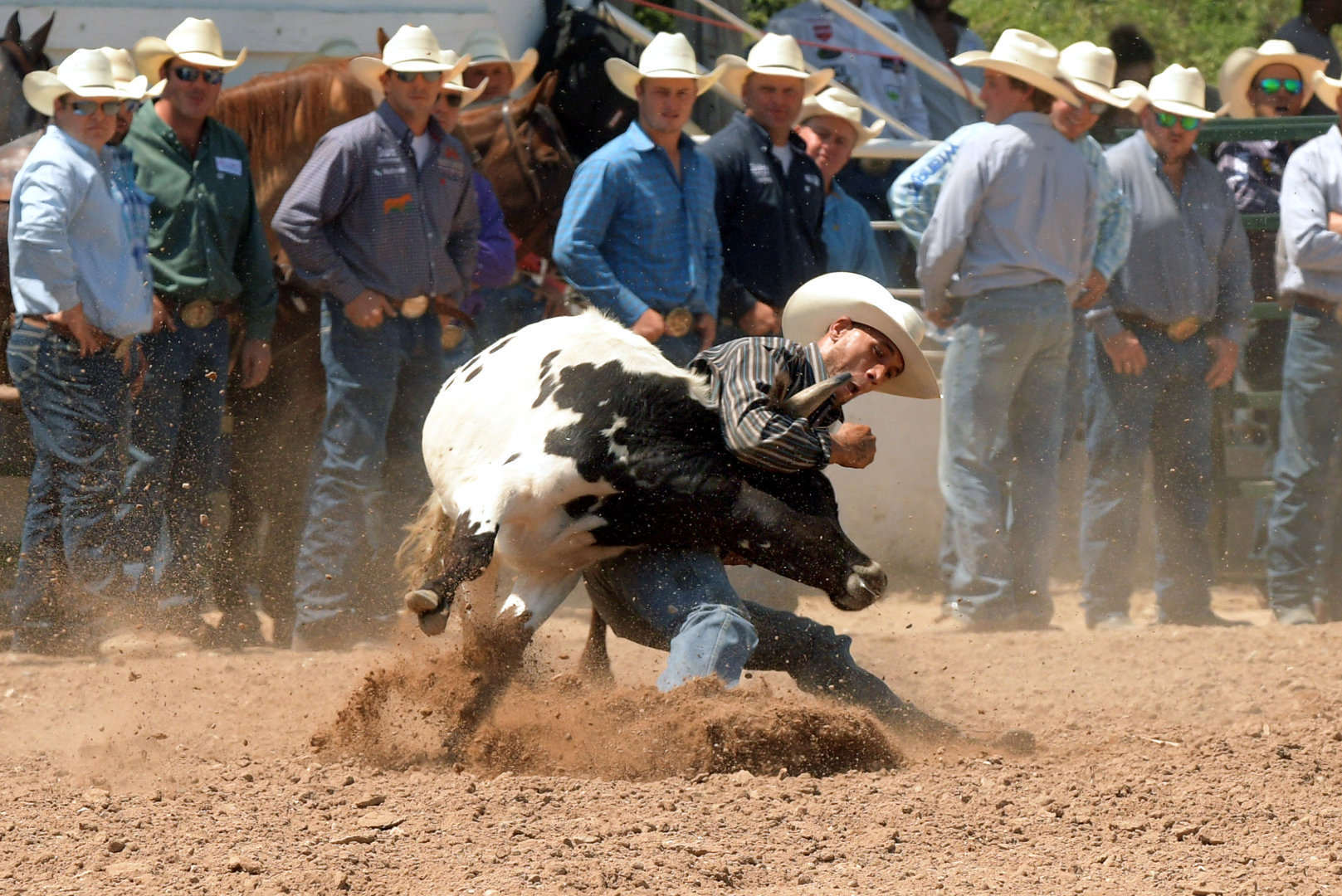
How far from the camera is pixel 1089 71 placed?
295 inches

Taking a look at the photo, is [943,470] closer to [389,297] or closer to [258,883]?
[389,297]

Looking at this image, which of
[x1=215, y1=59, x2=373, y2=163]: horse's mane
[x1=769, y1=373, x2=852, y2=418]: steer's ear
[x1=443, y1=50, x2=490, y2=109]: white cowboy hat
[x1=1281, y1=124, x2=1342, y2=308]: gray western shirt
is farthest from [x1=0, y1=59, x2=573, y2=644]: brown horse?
[x1=1281, y1=124, x2=1342, y2=308]: gray western shirt

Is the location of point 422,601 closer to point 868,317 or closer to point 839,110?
point 868,317

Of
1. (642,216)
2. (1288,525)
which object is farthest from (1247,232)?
(642,216)

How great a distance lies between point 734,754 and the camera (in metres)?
4.44

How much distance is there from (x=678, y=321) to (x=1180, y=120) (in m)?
2.42

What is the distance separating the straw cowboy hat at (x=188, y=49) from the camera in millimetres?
6902

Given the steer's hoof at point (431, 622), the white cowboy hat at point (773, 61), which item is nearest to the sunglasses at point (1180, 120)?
the white cowboy hat at point (773, 61)

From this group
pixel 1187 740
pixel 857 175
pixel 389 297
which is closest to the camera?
pixel 1187 740

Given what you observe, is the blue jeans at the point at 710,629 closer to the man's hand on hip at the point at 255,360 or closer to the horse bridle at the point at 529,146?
the man's hand on hip at the point at 255,360

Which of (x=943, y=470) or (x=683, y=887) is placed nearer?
(x=683, y=887)

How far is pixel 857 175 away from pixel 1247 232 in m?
1.88

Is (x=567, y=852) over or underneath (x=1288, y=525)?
over

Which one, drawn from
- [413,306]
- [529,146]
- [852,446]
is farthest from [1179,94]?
[852,446]
